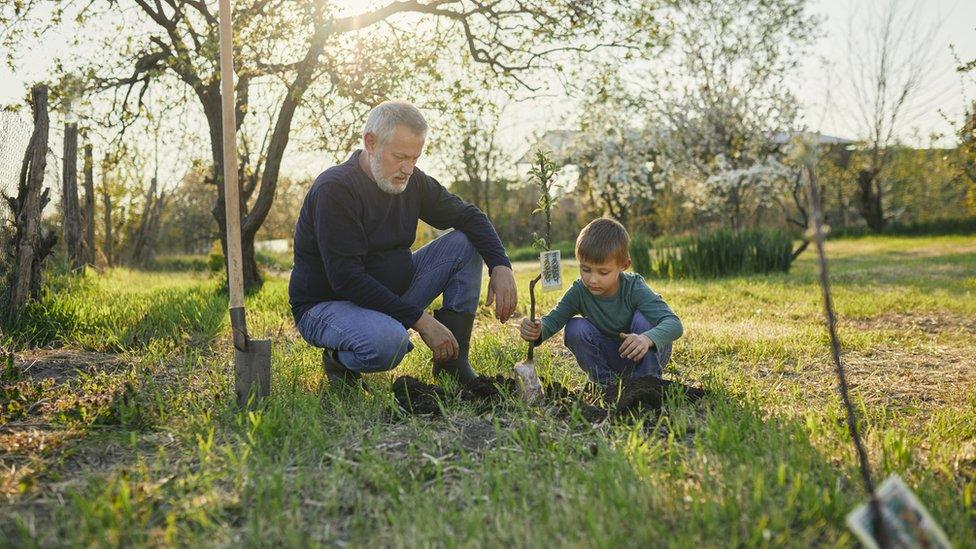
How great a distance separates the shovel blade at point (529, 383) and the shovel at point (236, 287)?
1.06 m

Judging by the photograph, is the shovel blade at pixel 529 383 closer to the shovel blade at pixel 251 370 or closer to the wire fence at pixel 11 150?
the shovel blade at pixel 251 370

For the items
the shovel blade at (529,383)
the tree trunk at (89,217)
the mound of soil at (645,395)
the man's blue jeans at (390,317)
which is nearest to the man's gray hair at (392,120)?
the man's blue jeans at (390,317)

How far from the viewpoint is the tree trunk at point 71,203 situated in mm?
8492

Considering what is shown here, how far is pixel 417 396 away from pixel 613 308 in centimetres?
95

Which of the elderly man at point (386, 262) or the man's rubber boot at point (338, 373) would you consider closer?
the elderly man at point (386, 262)

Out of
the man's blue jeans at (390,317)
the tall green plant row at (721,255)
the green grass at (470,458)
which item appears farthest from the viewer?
the tall green plant row at (721,255)

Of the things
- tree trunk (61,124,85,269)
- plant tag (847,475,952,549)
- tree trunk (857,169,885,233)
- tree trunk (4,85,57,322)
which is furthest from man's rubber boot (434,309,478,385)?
tree trunk (857,169,885,233)

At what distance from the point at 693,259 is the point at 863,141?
15.0m

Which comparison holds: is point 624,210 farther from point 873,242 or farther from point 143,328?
point 143,328

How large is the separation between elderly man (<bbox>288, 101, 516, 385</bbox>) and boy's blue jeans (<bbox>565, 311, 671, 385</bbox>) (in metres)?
0.34

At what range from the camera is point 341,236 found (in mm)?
3104

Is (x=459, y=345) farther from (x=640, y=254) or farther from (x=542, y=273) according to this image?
(x=640, y=254)

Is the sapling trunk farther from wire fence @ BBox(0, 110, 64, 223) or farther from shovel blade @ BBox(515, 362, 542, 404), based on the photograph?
wire fence @ BBox(0, 110, 64, 223)

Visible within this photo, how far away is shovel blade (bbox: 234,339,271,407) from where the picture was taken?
301cm
